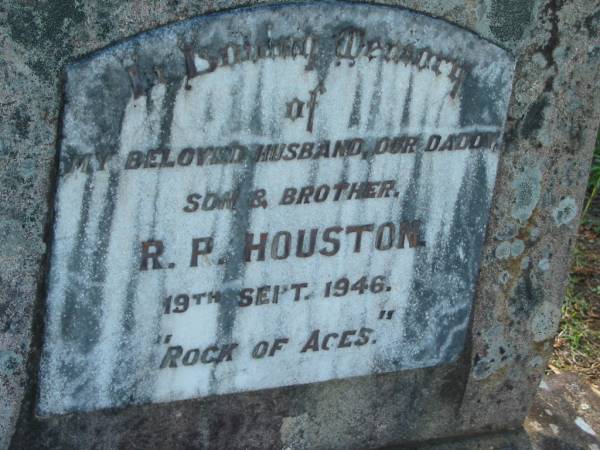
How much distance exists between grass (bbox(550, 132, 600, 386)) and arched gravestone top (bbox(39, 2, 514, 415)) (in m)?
1.12

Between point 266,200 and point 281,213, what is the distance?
2.0 inches

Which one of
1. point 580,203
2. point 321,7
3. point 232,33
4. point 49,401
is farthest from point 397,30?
point 49,401

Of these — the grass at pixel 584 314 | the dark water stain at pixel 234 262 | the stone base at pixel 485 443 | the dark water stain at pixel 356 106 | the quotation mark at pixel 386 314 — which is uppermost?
the dark water stain at pixel 356 106

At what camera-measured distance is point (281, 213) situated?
2.04m

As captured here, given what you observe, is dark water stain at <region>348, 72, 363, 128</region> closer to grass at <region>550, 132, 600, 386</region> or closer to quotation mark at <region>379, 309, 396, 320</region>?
quotation mark at <region>379, 309, 396, 320</region>

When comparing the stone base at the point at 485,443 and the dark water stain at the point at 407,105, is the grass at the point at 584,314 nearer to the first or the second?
the stone base at the point at 485,443

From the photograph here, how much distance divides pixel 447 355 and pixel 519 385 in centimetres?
29

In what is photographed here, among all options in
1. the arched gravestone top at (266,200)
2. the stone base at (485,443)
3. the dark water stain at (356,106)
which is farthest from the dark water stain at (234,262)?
the stone base at (485,443)

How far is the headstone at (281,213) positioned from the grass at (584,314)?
0.84 meters

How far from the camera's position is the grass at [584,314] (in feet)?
10.7

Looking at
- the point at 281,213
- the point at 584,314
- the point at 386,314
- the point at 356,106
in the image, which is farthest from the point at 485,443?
the point at 584,314

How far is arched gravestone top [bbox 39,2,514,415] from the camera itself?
1.83 metres

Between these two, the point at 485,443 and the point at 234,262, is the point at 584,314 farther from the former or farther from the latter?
the point at 234,262

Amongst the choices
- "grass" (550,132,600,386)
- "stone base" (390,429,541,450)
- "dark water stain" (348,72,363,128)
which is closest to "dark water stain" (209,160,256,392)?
"dark water stain" (348,72,363,128)
